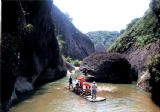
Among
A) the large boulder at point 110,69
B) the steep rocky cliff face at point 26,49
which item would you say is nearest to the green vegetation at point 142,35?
the large boulder at point 110,69

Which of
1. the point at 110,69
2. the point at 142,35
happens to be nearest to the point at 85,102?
the point at 110,69

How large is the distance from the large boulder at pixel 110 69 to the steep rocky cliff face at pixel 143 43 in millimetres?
1792

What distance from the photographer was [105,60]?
45.0m

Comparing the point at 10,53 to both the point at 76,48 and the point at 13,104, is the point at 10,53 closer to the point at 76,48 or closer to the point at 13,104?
the point at 13,104

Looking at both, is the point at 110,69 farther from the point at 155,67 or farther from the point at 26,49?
the point at 155,67

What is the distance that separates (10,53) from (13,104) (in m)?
7.05

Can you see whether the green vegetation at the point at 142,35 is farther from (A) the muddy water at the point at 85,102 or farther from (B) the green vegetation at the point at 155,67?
A: (B) the green vegetation at the point at 155,67

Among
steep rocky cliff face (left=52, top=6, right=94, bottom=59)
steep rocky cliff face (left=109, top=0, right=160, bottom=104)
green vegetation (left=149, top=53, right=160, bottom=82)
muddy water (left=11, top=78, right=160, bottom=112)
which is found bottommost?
muddy water (left=11, top=78, right=160, bottom=112)

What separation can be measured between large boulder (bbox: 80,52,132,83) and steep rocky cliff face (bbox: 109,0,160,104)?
5.88 ft

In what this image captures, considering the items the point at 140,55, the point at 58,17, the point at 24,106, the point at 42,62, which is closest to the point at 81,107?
the point at 24,106

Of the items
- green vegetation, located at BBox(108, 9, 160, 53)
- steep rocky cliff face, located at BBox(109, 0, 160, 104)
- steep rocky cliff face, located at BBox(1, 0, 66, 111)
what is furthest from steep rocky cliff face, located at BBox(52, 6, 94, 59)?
steep rocky cliff face, located at BBox(1, 0, 66, 111)

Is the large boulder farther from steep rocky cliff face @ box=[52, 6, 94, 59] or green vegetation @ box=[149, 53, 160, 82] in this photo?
steep rocky cliff face @ box=[52, 6, 94, 59]

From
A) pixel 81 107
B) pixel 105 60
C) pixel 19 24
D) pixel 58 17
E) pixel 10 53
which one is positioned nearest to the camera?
pixel 10 53

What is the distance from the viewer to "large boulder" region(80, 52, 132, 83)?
44.8 m
